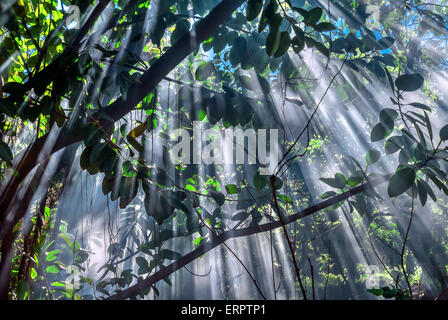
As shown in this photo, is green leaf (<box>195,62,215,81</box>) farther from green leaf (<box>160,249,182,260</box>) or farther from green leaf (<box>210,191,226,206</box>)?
green leaf (<box>160,249,182,260</box>)

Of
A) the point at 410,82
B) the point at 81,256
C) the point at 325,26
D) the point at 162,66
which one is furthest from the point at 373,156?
the point at 81,256

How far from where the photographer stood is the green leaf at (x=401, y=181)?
0.66m

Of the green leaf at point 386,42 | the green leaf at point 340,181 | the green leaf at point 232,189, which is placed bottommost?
the green leaf at point 340,181

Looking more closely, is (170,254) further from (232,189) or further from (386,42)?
(386,42)

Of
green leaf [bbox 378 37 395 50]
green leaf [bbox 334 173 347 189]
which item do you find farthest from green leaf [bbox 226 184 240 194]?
green leaf [bbox 378 37 395 50]

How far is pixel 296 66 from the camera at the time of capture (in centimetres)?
108

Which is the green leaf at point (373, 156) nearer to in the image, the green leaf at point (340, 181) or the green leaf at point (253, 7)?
the green leaf at point (340, 181)

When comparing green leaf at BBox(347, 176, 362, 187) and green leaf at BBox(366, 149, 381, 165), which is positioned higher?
green leaf at BBox(366, 149, 381, 165)

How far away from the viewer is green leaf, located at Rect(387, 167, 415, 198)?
2.18 feet

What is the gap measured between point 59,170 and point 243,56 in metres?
0.66

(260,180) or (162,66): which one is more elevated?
(162,66)

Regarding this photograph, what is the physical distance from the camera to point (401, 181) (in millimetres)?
668

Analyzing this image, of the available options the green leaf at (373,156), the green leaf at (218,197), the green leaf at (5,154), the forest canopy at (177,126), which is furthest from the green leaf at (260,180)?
the green leaf at (5,154)
